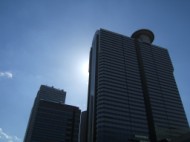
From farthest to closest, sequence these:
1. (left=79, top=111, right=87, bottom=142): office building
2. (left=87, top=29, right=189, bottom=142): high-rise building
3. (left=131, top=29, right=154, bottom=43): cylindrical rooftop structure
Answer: (left=131, top=29, right=154, bottom=43): cylindrical rooftop structure
(left=79, top=111, right=87, bottom=142): office building
(left=87, top=29, right=189, bottom=142): high-rise building

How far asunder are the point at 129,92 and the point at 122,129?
25085 millimetres

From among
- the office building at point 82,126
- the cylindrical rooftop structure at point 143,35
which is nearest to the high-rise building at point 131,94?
the cylindrical rooftop structure at point 143,35

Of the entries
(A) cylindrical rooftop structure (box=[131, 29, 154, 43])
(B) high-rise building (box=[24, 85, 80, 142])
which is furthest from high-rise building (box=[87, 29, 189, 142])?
(B) high-rise building (box=[24, 85, 80, 142])

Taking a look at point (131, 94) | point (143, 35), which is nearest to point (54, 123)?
point (131, 94)

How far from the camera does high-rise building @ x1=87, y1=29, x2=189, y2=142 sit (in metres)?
110

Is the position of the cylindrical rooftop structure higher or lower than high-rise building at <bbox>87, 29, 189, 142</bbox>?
higher

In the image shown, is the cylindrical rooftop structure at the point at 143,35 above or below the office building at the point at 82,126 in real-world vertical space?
above

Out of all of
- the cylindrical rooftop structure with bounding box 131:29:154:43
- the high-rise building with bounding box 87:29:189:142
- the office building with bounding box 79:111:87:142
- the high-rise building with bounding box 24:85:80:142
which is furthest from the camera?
the cylindrical rooftop structure with bounding box 131:29:154:43

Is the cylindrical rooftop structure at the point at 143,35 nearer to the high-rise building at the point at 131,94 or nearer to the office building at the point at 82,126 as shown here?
the high-rise building at the point at 131,94

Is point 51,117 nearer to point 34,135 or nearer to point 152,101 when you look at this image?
point 34,135

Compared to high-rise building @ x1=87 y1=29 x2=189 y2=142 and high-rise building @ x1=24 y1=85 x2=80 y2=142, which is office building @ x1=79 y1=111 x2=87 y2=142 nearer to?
high-rise building @ x1=24 y1=85 x2=80 y2=142

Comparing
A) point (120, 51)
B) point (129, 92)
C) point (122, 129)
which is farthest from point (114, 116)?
point (120, 51)

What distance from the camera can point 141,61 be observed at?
494ft

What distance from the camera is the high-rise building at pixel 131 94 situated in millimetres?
109500
